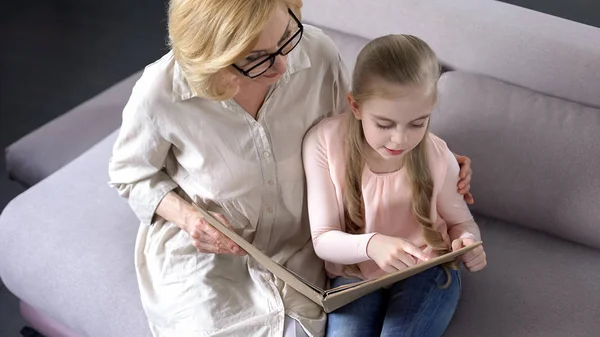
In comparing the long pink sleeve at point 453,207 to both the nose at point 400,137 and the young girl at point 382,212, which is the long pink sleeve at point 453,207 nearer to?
the young girl at point 382,212

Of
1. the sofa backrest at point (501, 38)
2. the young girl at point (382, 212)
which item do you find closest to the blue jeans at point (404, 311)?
the young girl at point (382, 212)

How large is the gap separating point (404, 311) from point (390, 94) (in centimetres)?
48

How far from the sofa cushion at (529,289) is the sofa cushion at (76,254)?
785mm

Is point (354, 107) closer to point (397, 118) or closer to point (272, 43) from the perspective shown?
point (397, 118)

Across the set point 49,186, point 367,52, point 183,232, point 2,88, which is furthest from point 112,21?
point 367,52

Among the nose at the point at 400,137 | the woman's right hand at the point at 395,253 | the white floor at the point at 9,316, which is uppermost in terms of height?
the nose at the point at 400,137

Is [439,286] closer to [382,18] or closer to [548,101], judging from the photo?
[548,101]

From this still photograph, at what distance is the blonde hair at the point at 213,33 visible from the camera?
1.44m

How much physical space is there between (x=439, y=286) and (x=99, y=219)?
92 centimetres

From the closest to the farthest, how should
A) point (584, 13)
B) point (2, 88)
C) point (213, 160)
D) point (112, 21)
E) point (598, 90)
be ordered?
point (213, 160) < point (598, 90) < point (584, 13) < point (2, 88) < point (112, 21)

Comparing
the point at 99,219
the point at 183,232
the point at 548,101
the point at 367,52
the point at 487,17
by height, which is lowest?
the point at 99,219

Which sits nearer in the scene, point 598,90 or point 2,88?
point 598,90

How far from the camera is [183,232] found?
6.11 ft

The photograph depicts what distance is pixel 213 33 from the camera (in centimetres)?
147
